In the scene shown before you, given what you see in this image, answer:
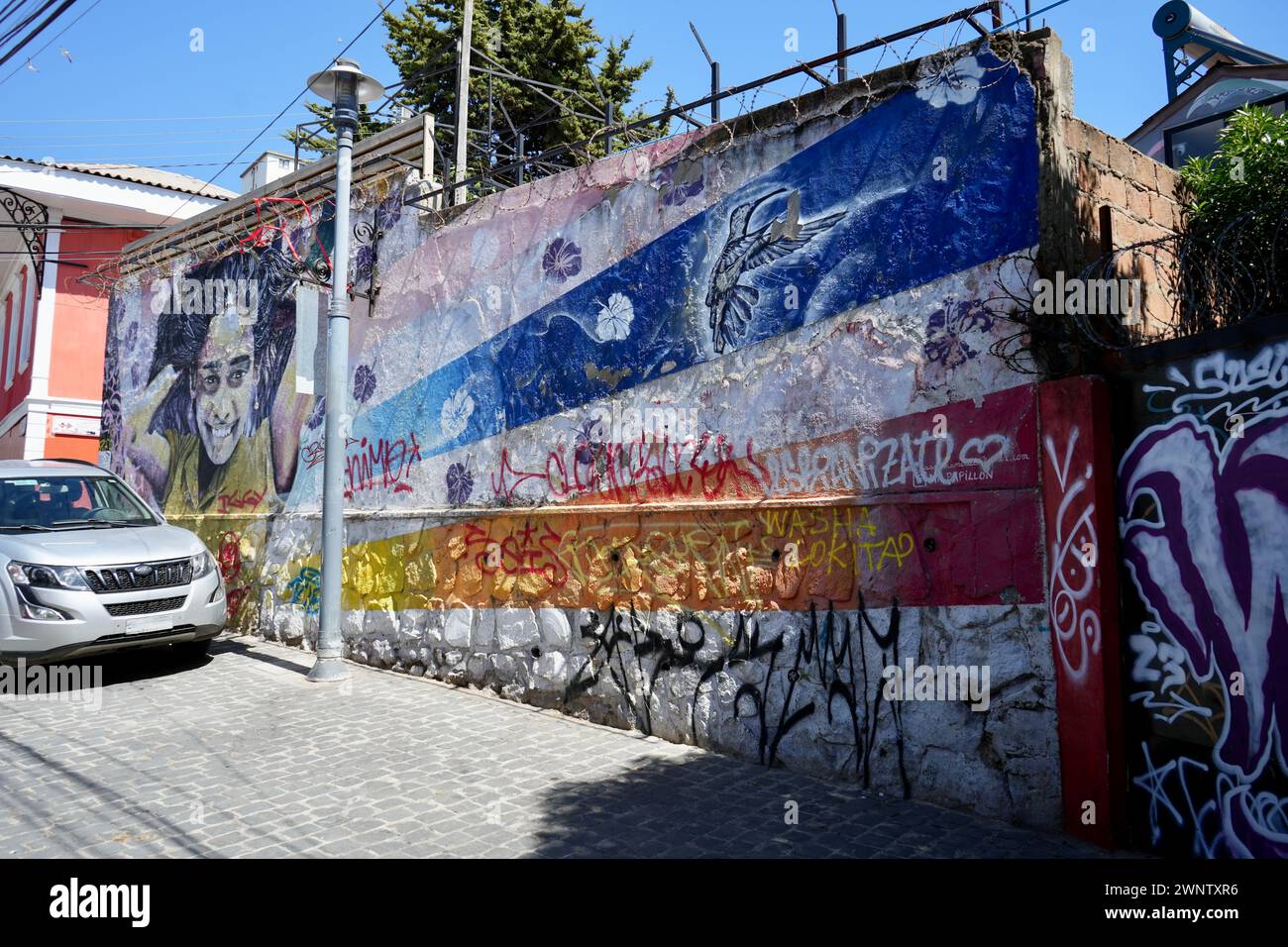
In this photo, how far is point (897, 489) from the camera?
5.37m

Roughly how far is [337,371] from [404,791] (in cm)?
451

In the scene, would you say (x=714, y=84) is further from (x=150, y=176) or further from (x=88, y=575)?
(x=150, y=176)

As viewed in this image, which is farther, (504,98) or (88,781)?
(504,98)

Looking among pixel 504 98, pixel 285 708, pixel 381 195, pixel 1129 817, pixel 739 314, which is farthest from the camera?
pixel 504 98

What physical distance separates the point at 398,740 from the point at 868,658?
3341 mm

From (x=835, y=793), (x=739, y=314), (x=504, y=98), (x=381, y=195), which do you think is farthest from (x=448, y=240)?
(x=504, y=98)

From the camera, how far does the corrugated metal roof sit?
16859 mm

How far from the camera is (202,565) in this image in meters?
8.73

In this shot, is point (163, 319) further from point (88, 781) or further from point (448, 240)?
point (88, 781)

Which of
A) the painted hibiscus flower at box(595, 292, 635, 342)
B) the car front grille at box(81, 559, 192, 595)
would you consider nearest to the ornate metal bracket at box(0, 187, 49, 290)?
the car front grille at box(81, 559, 192, 595)

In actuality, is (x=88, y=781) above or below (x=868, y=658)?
below


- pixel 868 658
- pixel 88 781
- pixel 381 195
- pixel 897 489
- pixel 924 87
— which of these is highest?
pixel 381 195

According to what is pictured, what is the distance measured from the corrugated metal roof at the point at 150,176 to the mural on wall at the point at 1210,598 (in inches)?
645

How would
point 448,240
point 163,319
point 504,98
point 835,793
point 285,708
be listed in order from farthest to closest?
point 504,98
point 163,319
point 448,240
point 285,708
point 835,793
